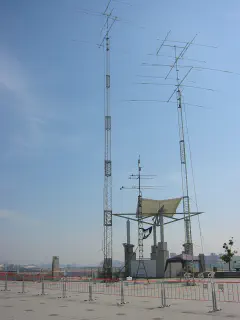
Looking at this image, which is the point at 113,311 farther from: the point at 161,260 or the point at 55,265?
the point at 161,260

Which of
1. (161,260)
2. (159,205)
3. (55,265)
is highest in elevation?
(159,205)

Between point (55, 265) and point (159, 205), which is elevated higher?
→ point (159, 205)

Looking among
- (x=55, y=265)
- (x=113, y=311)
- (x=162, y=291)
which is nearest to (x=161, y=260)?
(x=55, y=265)

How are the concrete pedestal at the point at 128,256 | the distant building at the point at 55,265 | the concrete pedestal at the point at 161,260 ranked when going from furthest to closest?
the concrete pedestal at the point at 128,256 < the concrete pedestal at the point at 161,260 < the distant building at the point at 55,265

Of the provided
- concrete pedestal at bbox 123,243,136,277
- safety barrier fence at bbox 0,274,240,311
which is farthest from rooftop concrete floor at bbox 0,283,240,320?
concrete pedestal at bbox 123,243,136,277

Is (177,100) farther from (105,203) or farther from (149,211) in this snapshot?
(149,211)

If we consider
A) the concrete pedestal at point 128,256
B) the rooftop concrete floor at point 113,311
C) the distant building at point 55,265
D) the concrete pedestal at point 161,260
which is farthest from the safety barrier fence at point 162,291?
the concrete pedestal at point 161,260

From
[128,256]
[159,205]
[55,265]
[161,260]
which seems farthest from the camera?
[159,205]

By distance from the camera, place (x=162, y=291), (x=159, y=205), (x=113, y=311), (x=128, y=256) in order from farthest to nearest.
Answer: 1. (x=159, y=205)
2. (x=128, y=256)
3. (x=162, y=291)
4. (x=113, y=311)

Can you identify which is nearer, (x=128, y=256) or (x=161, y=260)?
(x=161, y=260)

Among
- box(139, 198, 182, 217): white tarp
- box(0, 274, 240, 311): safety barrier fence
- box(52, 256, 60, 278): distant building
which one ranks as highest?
box(139, 198, 182, 217): white tarp

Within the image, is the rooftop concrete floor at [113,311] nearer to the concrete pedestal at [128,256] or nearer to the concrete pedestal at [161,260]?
the concrete pedestal at [161,260]

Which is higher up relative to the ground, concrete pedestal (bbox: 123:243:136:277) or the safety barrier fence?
concrete pedestal (bbox: 123:243:136:277)

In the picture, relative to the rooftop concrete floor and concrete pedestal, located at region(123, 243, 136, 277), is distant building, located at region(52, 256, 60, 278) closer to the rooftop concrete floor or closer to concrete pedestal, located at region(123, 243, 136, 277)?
concrete pedestal, located at region(123, 243, 136, 277)
